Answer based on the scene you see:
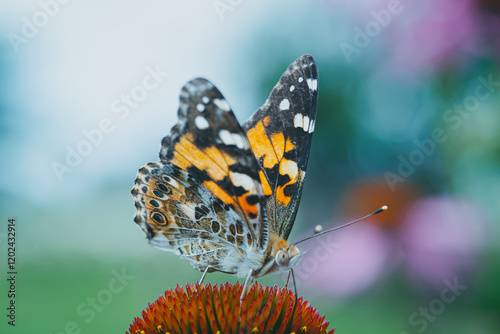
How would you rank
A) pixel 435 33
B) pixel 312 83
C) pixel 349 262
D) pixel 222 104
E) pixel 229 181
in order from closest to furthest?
1. pixel 222 104
2. pixel 229 181
3. pixel 312 83
4. pixel 435 33
5. pixel 349 262

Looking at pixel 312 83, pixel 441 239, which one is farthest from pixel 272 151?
pixel 441 239

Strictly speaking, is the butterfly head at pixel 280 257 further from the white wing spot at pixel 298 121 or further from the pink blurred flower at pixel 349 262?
the pink blurred flower at pixel 349 262

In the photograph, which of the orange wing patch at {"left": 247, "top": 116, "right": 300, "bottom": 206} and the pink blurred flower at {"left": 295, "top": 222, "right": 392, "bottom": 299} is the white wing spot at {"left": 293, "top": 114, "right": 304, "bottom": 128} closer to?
the orange wing patch at {"left": 247, "top": 116, "right": 300, "bottom": 206}

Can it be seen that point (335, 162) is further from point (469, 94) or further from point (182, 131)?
point (182, 131)

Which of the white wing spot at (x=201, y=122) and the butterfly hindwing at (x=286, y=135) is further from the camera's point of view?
the butterfly hindwing at (x=286, y=135)

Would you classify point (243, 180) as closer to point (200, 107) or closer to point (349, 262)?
point (200, 107)

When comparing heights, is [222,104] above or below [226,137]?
above

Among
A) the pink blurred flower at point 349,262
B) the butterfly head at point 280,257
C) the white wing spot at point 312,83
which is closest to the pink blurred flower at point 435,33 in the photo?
the pink blurred flower at point 349,262

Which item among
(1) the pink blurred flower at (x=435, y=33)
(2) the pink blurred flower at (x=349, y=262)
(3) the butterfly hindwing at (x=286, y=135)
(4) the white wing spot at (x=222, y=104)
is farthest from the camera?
(2) the pink blurred flower at (x=349, y=262)
